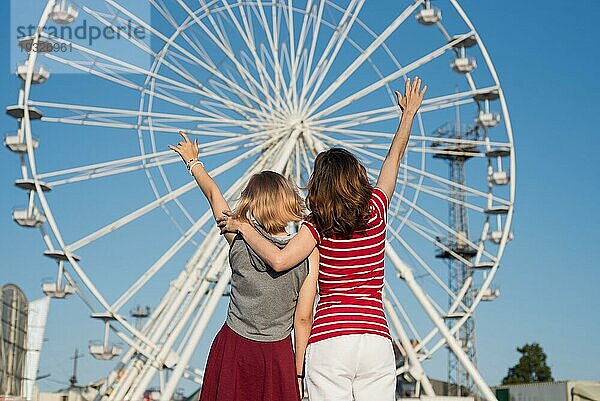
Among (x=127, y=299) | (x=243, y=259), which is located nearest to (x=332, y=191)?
(x=243, y=259)

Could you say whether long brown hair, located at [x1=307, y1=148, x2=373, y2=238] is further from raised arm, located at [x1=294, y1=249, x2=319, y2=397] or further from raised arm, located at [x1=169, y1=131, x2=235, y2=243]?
raised arm, located at [x1=169, y1=131, x2=235, y2=243]

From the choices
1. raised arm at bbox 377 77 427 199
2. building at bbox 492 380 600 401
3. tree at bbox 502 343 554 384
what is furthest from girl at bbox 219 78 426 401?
tree at bbox 502 343 554 384

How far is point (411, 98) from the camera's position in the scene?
203 inches

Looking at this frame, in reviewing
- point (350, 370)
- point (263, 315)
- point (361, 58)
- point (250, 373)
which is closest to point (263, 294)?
point (263, 315)

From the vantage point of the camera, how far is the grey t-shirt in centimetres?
448

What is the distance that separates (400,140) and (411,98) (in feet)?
1.21

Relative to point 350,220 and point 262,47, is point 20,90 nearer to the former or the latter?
point 262,47

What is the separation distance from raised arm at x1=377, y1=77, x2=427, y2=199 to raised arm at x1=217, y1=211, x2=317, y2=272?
570 mm

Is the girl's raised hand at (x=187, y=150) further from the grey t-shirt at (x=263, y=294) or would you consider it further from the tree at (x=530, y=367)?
the tree at (x=530, y=367)

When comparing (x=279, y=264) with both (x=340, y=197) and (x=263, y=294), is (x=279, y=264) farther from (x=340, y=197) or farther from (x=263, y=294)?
(x=340, y=197)

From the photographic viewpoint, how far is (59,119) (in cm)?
2309

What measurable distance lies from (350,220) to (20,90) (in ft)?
67.2

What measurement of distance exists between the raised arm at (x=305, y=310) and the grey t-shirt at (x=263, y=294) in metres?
0.06

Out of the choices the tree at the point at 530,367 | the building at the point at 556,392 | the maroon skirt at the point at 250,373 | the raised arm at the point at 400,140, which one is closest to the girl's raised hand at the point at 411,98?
the raised arm at the point at 400,140
